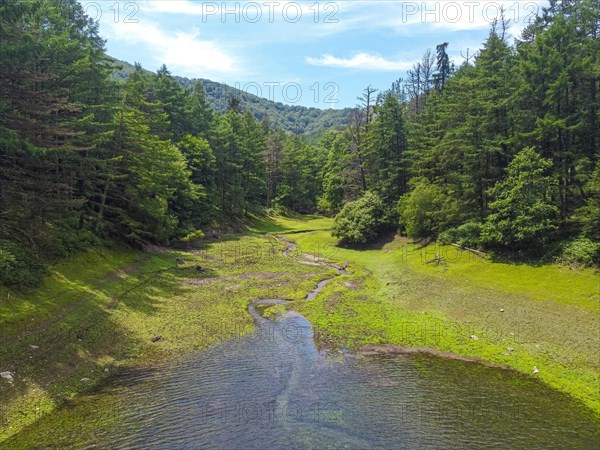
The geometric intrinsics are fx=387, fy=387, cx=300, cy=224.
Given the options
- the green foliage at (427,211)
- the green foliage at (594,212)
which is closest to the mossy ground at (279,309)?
the green foliage at (594,212)

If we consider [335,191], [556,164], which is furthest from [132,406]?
[335,191]

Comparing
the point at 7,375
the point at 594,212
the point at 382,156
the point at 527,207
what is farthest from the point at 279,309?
the point at 382,156

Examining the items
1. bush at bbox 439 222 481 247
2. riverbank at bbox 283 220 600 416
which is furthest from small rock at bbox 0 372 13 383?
bush at bbox 439 222 481 247

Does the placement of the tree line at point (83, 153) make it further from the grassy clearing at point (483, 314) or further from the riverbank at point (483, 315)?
the grassy clearing at point (483, 314)

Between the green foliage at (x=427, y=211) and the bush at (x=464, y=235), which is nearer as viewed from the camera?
the bush at (x=464, y=235)

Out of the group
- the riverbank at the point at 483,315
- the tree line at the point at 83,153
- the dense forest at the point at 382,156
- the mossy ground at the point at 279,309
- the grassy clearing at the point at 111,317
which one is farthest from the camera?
the dense forest at the point at 382,156

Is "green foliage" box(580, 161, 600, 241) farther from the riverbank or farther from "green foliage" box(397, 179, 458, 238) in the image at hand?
"green foliage" box(397, 179, 458, 238)
